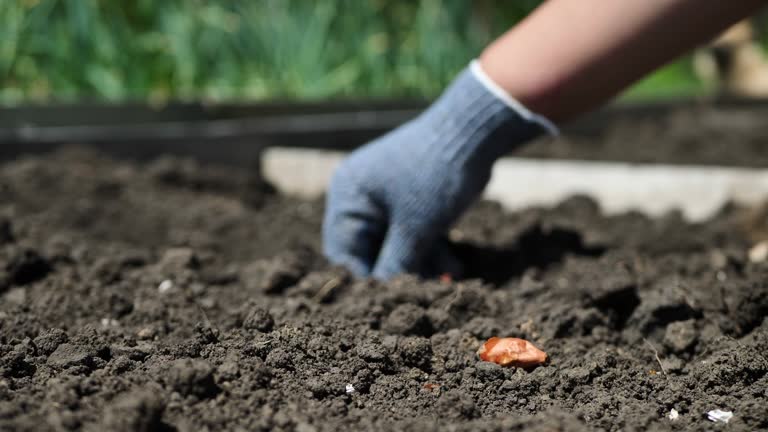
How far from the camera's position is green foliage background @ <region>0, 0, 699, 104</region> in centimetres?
347

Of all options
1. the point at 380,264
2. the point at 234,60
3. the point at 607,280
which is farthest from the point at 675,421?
the point at 234,60

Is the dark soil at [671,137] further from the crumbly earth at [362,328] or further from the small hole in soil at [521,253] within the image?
the small hole in soil at [521,253]

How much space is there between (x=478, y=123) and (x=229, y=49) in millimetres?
2382

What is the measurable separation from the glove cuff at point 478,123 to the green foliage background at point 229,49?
78.9 inches

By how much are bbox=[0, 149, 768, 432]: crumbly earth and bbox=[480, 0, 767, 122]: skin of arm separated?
391mm

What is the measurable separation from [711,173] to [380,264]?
4.24 feet

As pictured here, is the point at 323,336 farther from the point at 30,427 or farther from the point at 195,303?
the point at 30,427

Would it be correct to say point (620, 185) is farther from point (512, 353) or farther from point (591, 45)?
point (512, 353)

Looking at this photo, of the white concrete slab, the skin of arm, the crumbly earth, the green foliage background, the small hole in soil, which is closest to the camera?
the crumbly earth

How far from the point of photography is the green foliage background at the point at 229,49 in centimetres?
347

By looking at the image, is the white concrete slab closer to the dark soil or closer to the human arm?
the dark soil

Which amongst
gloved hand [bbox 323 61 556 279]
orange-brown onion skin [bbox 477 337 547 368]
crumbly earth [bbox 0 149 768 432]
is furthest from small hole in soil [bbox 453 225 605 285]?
orange-brown onion skin [bbox 477 337 547 368]

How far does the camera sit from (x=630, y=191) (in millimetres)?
2664

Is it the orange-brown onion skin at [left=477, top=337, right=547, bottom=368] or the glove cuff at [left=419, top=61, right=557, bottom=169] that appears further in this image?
the glove cuff at [left=419, top=61, right=557, bottom=169]
